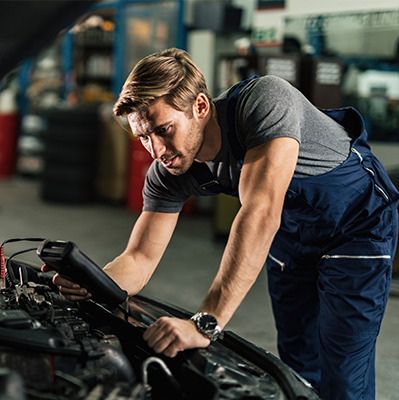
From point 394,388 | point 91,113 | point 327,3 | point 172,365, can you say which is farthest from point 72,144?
point 172,365

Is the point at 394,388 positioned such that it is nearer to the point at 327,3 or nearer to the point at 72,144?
the point at 327,3

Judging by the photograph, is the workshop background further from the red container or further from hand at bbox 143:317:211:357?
hand at bbox 143:317:211:357

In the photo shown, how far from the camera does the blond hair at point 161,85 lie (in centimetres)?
126

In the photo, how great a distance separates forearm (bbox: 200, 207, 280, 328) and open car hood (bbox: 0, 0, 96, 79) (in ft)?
1.92

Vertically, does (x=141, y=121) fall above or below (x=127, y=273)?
above

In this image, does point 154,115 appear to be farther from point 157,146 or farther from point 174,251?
point 174,251

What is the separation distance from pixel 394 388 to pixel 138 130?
1.59m

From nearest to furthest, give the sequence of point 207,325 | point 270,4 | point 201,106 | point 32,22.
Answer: point 32,22 < point 207,325 < point 201,106 < point 270,4

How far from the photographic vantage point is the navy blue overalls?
1.43m

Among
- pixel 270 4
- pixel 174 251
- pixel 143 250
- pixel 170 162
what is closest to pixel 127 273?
pixel 143 250

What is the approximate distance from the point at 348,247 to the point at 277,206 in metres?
0.40

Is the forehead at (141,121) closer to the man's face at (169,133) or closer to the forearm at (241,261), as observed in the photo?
the man's face at (169,133)

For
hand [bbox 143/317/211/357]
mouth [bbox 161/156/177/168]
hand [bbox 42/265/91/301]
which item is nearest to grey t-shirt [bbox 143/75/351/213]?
mouth [bbox 161/156/177/168]

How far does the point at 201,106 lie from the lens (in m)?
1.35
